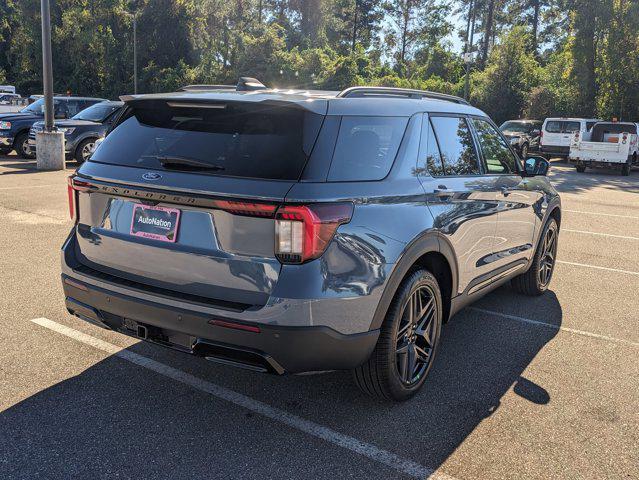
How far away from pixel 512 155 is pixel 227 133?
2968mm

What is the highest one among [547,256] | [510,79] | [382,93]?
[510,79]

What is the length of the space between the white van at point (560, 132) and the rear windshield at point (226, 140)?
2334cm

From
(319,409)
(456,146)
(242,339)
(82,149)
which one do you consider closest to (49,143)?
(82,149)

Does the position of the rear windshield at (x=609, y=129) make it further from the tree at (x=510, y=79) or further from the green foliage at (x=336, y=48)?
the tree at (x=510, y=79)

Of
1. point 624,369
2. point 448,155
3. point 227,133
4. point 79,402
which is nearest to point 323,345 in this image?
point 227,133

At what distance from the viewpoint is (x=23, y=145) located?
57.0 feet

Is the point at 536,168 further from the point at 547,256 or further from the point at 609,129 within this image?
the point at 609,129

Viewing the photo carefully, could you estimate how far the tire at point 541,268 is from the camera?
5.71 m

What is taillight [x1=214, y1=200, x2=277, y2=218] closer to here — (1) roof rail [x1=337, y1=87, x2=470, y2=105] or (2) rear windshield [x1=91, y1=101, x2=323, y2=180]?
(2) rear windshield [x1=91, y1=101, x2=323, y2=180]

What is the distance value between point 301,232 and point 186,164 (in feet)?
2.42

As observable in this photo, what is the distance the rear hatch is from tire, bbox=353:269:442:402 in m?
0.82

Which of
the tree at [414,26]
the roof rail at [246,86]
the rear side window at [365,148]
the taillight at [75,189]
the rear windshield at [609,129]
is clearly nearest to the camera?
the rear side window at [365,148]

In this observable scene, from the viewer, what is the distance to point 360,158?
318 cm

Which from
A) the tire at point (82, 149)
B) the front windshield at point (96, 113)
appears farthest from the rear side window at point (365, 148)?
the front windshield at point (96, 113)
